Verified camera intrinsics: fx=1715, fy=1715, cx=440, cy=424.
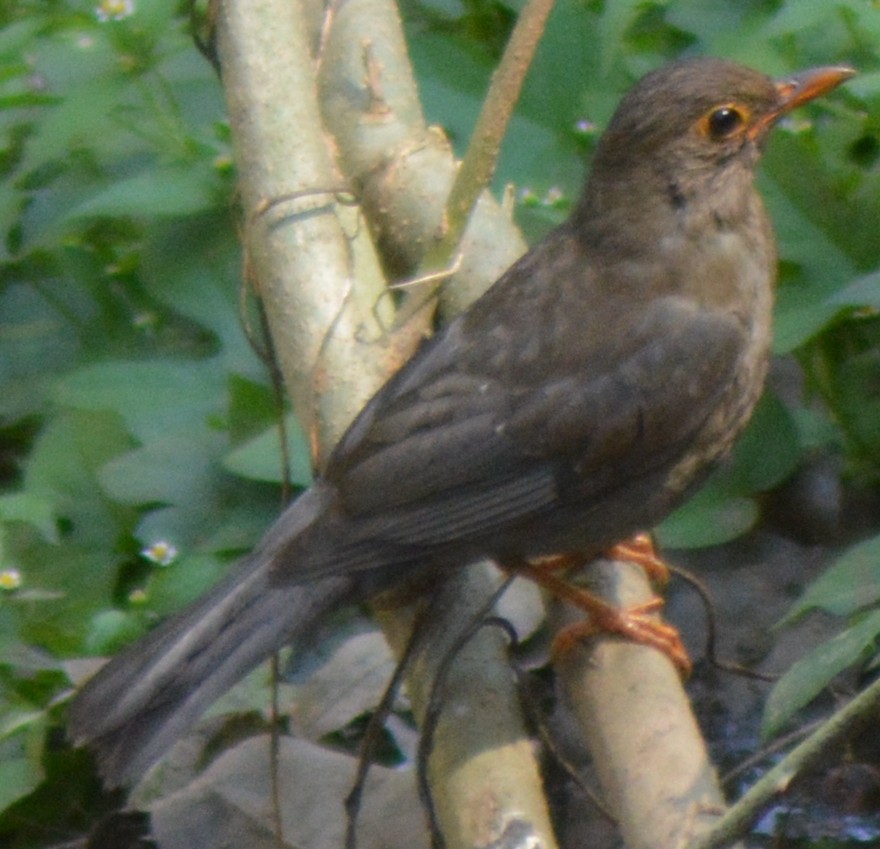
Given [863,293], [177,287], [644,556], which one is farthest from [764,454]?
[177,287]

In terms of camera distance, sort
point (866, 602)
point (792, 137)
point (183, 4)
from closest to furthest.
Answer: point (866, 602)
point (792, 137)
point (183, 4)

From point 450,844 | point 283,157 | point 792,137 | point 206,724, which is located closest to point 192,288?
point 283,157

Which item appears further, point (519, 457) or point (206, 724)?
point (206, 724)

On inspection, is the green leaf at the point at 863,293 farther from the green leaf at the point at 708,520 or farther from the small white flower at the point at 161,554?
the small white flower at the point at 161,554

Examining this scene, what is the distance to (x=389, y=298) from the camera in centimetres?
405

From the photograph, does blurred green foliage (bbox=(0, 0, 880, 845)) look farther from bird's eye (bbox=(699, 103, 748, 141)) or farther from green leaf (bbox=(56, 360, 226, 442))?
bird's eye (bbox=(699, 103, 748, 141))

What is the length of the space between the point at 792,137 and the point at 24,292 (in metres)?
2.34

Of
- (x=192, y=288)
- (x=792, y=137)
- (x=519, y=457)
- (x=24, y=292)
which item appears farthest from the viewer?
(x=24, y=292)

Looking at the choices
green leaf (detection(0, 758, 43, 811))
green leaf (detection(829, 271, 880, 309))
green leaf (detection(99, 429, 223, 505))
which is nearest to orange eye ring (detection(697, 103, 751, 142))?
green leaf (detection(829, 271, 880, 309))

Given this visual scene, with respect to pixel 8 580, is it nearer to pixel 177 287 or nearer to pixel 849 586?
pixel 177 287

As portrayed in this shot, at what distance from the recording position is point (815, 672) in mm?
2881

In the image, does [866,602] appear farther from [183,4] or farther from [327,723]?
[183,4]

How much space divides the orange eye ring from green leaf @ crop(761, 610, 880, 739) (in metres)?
1.25

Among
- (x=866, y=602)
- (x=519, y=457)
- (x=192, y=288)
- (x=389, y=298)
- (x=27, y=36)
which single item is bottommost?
(x=866, y=602)
